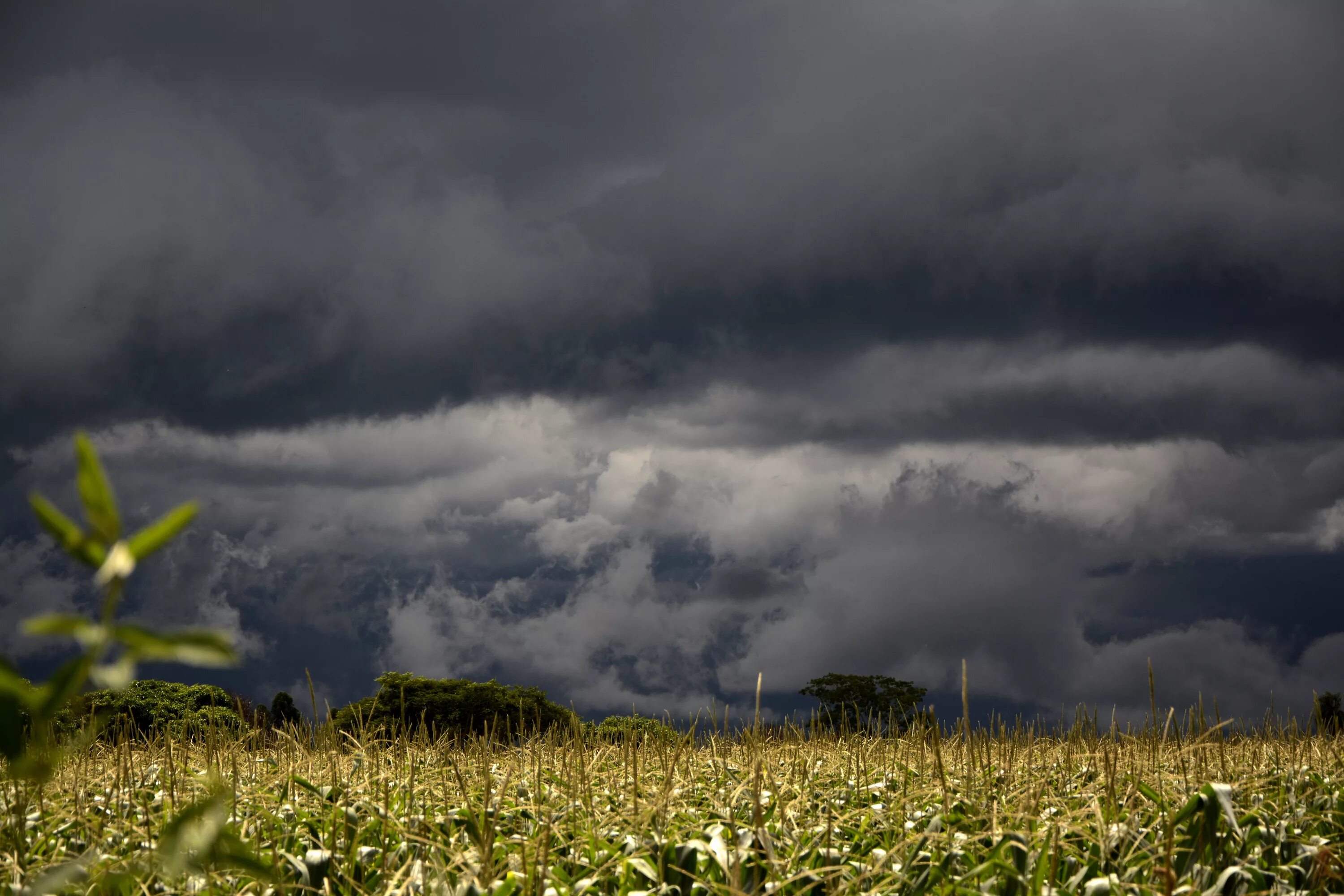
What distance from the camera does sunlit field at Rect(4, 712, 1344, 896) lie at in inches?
160

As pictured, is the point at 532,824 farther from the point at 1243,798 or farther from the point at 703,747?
the point at 703,747

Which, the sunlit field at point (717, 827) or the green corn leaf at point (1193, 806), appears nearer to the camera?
the sunlit field at point (717, 827)

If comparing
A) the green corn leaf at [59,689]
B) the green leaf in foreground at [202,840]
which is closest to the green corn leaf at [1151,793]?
the green leaf in foreground at [202,840]

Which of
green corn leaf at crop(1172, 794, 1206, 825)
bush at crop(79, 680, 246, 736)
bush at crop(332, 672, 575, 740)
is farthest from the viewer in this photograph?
bush at crop(332, 672, 575, 740)

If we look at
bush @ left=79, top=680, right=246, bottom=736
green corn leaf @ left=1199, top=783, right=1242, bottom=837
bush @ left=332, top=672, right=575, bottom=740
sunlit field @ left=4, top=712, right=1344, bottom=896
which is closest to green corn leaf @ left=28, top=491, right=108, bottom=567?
sunlit field @ left=4, top=712, right=1344, bottom=896

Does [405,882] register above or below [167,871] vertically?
below

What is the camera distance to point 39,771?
0.96 m

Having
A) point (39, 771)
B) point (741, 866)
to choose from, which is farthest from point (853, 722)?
point (39, 771)

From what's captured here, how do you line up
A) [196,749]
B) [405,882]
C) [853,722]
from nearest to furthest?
1. [405,882]
2. [196,749]
3. [853,722]

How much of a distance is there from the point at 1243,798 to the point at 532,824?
14.6 feet

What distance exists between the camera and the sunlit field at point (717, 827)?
407 cm

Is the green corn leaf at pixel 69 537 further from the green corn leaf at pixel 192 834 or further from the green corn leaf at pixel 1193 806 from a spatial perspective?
the green corn leaf at pixel 1193 806

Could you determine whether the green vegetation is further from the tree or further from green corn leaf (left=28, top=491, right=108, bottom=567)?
the tree

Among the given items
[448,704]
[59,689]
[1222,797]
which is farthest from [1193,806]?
[448,704]
